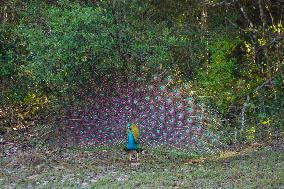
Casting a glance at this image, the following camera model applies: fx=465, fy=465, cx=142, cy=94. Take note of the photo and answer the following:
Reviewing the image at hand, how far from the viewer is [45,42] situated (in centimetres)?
990

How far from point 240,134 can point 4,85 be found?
242 inches

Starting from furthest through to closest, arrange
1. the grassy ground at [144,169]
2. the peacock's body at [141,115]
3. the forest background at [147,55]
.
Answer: the forest background at [147,55], the peacock's body at [141,115], the grassy ground at [144,169]

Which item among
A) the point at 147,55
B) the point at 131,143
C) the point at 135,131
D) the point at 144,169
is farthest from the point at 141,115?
the point at 147,55

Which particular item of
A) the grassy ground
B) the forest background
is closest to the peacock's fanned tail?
the grassy ground

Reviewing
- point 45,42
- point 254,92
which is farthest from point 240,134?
point 45,42

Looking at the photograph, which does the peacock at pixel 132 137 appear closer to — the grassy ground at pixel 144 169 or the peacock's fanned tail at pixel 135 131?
the peacock's fanned tail at pixel 135 131

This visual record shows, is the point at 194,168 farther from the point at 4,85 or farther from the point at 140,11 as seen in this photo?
the point at 4,85

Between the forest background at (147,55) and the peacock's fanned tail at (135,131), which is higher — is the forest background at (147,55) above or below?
above

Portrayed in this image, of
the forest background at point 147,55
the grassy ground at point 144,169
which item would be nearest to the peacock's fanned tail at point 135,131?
the grassy ground at point 144,169

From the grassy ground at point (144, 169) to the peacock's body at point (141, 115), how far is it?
0.33 metres

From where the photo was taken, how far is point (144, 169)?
8.87 metres

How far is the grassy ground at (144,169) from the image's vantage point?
7.79 m

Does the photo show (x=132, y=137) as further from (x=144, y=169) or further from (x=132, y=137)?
(x=144, y=169)

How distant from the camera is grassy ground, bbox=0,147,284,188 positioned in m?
7.79
